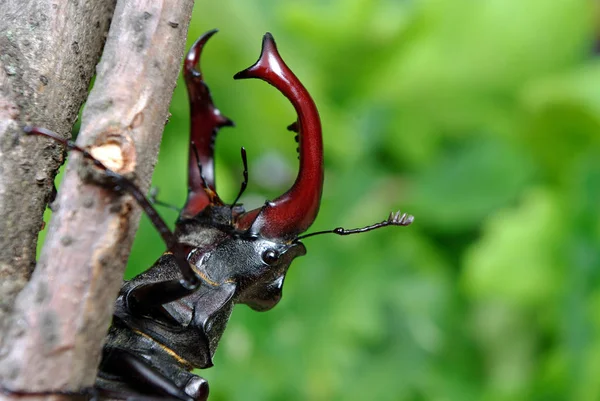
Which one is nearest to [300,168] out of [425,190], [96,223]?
[96,223]

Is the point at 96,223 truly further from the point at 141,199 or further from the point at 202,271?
the point at 202,271

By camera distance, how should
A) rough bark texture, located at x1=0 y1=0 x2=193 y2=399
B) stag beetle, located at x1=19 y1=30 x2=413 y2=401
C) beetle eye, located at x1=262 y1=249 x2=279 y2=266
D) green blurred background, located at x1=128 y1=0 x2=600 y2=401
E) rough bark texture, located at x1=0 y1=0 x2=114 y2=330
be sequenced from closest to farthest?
rough bark texture, located at x1=0 y1=0 x2=193 y2=399 → rough bark texture, located at x1=0 y1=0 x2=114 y2=330 → stag beetle, located at x1=19 y1=30 x2=413 y2=401 → beetle eye, located at x1=262 y1=249 x2=279 y2=266 → green blurred background, located at x1=128 y1=0 x2=600 y2=401

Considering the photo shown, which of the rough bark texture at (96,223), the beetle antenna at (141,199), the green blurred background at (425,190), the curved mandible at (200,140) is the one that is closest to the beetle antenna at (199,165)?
the curved mandible at (200,140)

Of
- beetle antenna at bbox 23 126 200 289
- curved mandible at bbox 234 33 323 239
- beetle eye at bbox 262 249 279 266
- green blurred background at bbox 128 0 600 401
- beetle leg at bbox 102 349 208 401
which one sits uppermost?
green blurred background at bbox 128 0 600 401

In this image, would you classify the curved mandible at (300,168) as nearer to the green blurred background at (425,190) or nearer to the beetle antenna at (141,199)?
the beetle antenna at (141,199)

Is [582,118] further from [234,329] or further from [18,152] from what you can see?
[18,152]

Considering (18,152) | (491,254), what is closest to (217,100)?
(491,254)

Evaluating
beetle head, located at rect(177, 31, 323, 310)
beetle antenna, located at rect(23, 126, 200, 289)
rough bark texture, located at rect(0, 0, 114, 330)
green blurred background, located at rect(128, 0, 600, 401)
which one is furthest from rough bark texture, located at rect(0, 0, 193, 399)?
green blurred background, located at rect(128, 0, 600, 401)

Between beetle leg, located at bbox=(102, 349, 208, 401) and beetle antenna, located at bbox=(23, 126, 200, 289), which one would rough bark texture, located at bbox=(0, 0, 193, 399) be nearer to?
beetle antenna, located at bbox=(23, 126, 200, 289)
